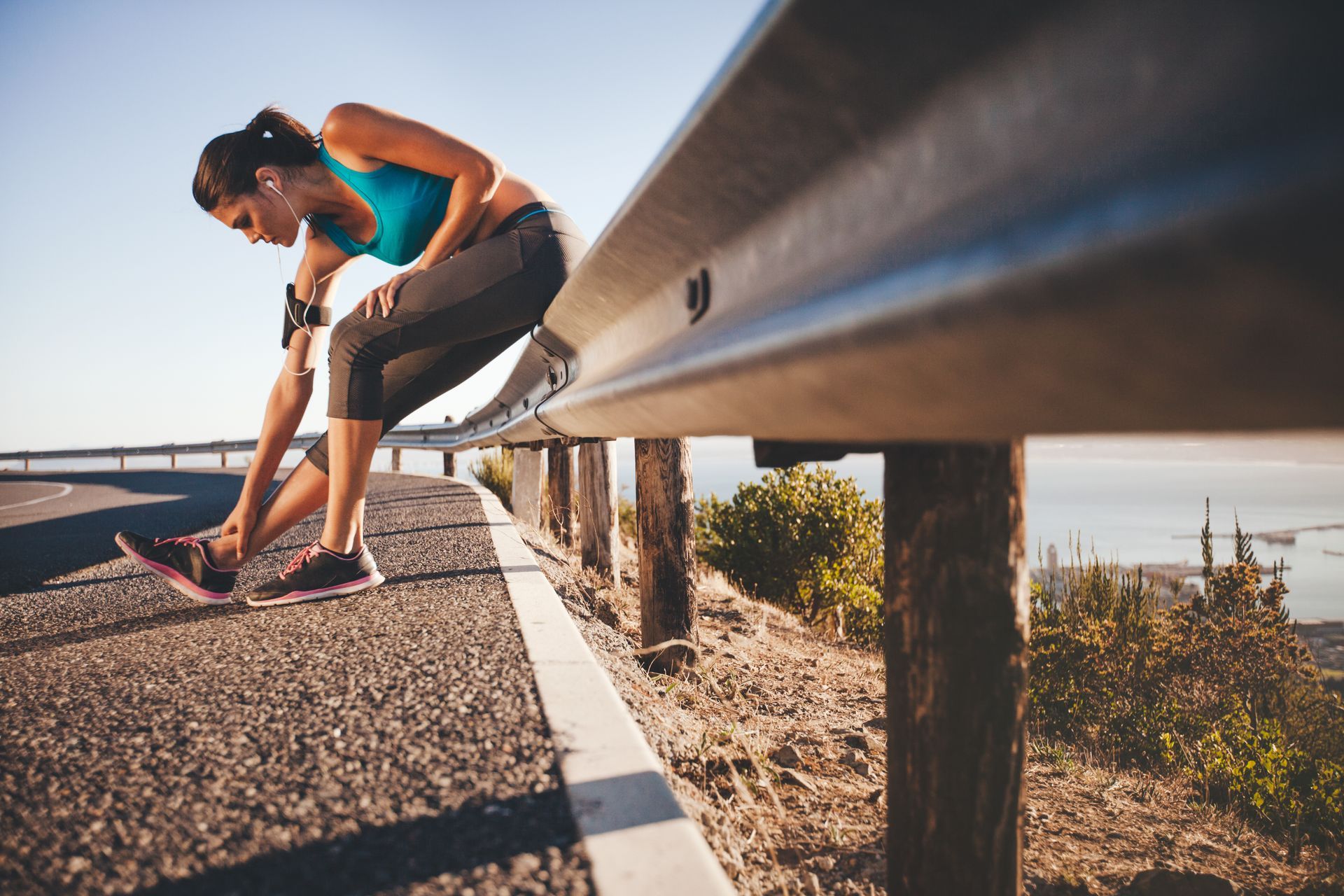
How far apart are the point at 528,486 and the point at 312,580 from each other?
5.43m

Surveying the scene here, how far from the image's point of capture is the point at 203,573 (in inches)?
114

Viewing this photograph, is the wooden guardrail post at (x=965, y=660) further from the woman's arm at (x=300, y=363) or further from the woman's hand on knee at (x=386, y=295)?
the woman's arm at (x=300, y=363)

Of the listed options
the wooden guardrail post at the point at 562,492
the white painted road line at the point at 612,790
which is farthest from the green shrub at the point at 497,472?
the white painted road line at the point at 612,790

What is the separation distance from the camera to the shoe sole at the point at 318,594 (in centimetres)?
274

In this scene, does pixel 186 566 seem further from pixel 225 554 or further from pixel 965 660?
pixel 965 660

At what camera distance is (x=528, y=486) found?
8.19 m

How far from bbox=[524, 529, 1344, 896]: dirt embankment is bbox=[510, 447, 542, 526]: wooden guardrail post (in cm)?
232

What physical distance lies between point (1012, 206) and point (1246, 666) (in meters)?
12.2

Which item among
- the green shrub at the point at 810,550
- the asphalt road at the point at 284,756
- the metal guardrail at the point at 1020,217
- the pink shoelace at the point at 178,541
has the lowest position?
the green shrub at the point at 810,550

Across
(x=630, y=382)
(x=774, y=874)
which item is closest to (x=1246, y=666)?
(x=774, y=874)

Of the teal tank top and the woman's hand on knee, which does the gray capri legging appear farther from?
the teal tank top

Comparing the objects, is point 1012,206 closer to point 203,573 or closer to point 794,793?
point 794,793

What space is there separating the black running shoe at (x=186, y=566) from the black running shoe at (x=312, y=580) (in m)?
0.22

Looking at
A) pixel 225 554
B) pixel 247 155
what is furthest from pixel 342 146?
pixel 225 554
